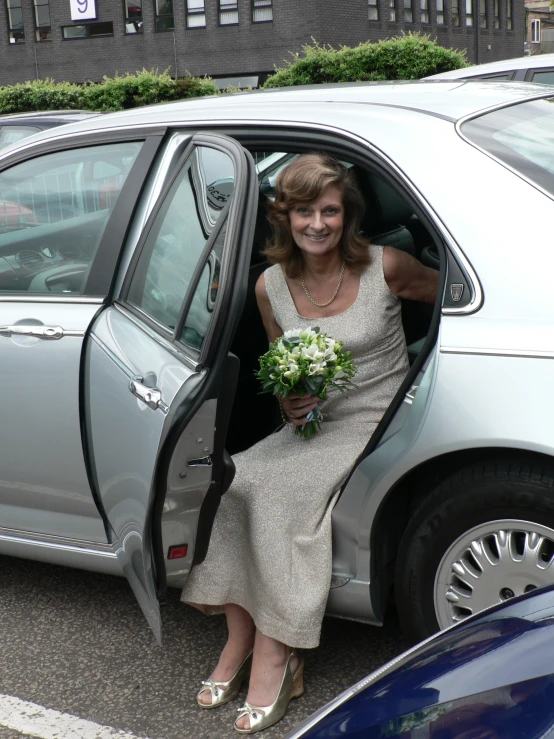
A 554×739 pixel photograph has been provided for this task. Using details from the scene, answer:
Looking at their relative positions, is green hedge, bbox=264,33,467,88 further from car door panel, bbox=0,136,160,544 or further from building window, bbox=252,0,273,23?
car door panel, bbox=0,136,160,544

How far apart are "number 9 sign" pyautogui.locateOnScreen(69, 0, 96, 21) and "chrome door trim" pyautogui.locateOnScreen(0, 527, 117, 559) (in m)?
34.6

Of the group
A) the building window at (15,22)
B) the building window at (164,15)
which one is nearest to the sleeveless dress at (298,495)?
the building window at (164,15)

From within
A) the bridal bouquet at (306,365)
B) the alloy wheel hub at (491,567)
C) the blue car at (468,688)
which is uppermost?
the bridal bouquet at (306,365)

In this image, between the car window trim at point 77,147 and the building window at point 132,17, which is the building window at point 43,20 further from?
the car window trim at point 77,147

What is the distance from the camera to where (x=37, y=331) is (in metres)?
2.99

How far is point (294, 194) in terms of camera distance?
3006mm

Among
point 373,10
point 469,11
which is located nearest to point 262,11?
point 373,10

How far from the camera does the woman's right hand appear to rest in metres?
2.89

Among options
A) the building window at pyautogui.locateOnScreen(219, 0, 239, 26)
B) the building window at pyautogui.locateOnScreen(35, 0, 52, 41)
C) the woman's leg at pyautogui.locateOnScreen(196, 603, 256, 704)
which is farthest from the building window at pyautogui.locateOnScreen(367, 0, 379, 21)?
the woman's leg at pyautogui.locateOnScreen(196, 603, 256, 704)

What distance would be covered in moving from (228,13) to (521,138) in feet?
105

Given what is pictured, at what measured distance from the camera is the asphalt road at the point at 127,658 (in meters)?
2.75

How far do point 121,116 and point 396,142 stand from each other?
1.10 m

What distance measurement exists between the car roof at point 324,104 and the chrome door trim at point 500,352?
71 cm

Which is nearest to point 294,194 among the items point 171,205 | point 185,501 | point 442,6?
point 171,205
